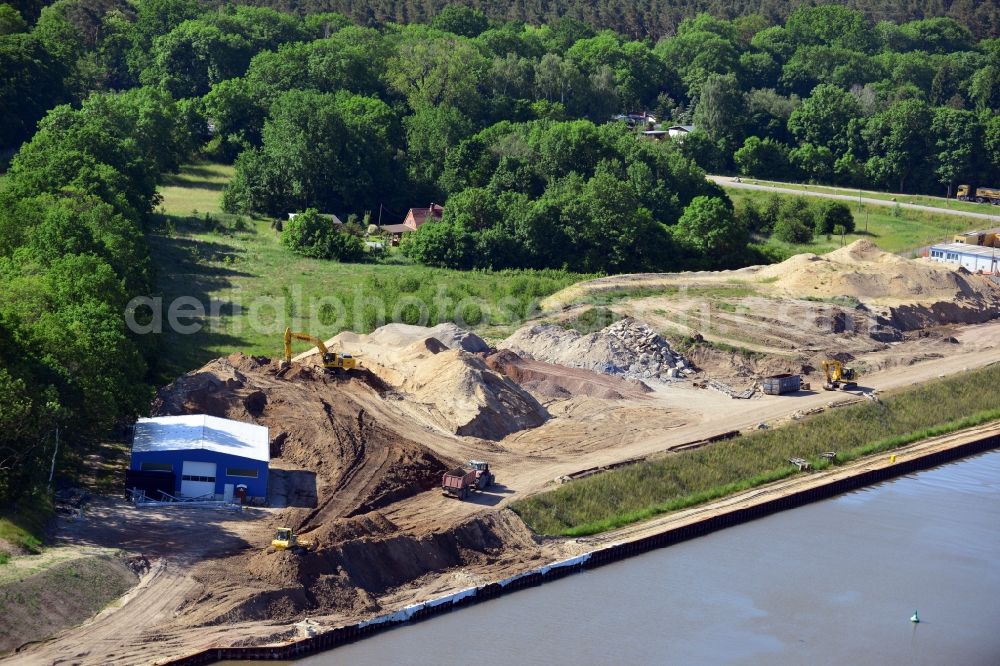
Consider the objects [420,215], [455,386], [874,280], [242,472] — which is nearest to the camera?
[242,472]

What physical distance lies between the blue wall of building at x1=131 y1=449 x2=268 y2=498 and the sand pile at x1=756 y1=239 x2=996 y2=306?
36.8 meters

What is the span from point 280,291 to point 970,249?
142 ft

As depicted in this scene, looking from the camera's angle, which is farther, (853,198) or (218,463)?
(853,198)

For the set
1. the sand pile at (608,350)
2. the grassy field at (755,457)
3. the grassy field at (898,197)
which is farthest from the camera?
the grassy field at (898,197)

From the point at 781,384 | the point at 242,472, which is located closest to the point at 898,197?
the point at 781,384

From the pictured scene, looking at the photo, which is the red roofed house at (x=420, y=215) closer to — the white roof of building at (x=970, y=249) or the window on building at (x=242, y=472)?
the white roof of building at (x=970, y=249)

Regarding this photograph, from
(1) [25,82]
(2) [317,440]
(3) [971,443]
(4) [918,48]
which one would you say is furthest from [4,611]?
(4) [918,48]

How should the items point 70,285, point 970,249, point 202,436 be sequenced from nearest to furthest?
point 202,436 → point 70,285 → point 970,249

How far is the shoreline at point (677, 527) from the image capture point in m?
35.8

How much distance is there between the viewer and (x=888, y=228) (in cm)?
9675

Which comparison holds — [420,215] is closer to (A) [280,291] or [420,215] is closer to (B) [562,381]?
(A) [280,291]

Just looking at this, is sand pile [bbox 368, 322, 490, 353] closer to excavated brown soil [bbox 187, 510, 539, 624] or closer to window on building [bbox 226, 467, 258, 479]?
window on building [bbox 226, 467, 258, 479]

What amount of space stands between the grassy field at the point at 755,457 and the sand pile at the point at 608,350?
24.3ft

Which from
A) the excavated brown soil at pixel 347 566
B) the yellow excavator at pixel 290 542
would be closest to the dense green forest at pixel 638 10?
the excavated brown soil at pixel 347 566
